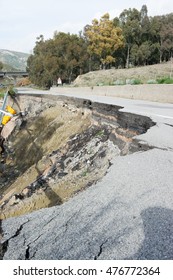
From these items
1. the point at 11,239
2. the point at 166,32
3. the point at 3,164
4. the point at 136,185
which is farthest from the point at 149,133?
the point at 166,32

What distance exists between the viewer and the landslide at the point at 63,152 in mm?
8898

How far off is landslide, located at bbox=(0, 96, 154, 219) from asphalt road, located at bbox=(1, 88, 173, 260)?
1.56 m

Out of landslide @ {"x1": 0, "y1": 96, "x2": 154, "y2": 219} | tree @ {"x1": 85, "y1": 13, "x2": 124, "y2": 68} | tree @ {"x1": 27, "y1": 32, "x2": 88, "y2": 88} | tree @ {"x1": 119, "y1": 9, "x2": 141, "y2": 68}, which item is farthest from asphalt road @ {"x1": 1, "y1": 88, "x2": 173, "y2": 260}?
tree @ {"x1": 119, "y1": 9, "x2": 141, "y2": 68}

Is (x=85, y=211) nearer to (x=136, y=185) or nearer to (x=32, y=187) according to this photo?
(x=136, y=185)

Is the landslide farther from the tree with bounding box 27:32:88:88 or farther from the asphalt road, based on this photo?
the tree with bounding box 27:32:88:88

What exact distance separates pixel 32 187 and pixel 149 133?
4.60m

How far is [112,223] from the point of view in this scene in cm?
439

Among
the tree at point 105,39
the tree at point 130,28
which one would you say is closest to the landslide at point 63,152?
the tree at point 105,39

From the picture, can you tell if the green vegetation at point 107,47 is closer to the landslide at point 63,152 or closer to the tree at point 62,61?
the tree at point 62,61

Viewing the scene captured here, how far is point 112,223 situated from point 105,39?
6075 cm

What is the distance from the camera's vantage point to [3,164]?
20.8 m

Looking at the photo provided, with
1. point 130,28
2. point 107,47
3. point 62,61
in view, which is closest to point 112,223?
point 62,61

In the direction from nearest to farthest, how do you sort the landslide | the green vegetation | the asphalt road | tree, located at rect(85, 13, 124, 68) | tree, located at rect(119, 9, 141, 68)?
the asphalt road < the landslide < the green vegetation < tree, located at rect(85, 13, 124, 68) < tree, located at rect(119, 9, 141, 68)

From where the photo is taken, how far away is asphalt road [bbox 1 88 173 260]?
3812 millimetres
